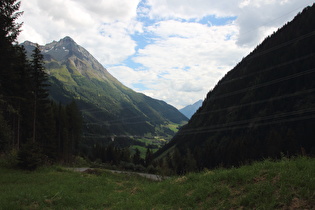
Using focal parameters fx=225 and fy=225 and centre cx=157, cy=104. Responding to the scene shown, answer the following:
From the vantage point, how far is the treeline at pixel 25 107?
71.6 ft

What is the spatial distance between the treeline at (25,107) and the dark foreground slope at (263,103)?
59.5 metres

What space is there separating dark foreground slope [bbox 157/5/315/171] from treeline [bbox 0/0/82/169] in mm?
59472

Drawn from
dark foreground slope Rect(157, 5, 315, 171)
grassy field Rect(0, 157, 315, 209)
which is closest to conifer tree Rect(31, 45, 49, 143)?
grassy field Rect(0, 157, 315, 209)

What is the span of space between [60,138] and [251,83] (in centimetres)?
14187

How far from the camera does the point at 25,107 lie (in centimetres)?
4319

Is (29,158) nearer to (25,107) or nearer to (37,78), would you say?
(37,78)

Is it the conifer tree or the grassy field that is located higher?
the conifer tree

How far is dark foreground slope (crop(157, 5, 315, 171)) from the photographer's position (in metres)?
109

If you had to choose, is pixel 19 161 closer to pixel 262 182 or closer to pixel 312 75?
pixel 262 182

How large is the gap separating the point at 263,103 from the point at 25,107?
459 feet

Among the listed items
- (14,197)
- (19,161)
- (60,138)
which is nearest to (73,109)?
(60,138)

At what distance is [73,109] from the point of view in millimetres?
71625

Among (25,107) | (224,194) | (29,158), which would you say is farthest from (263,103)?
(224,194)

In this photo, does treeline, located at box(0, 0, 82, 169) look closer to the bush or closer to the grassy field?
the bush
